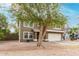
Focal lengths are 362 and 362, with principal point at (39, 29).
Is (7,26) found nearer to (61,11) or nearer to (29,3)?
(29,3)

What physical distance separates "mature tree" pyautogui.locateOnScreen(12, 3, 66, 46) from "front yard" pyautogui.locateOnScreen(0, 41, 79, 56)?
11 centimetres

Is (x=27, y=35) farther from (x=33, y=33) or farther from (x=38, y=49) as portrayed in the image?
(x=38, y=49)

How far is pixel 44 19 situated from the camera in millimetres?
4457

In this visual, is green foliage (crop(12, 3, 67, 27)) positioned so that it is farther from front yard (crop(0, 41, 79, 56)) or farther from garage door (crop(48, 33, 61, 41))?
front yard (crop(0, 41, 79, 56))

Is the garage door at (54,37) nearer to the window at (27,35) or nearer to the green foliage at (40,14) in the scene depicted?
the green foliage at (40,14)

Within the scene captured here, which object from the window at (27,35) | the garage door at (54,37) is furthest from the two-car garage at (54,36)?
the window at (27,35)

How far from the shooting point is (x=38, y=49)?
446 centimetres

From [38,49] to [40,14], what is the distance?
0.43 m

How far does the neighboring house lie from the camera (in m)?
4.44

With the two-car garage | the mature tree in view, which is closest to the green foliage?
the mature tree

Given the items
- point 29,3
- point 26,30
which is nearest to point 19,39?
point 26,30

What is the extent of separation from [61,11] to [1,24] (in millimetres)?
757

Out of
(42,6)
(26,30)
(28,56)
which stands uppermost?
(42,6)

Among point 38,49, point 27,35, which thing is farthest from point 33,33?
point 38,49
